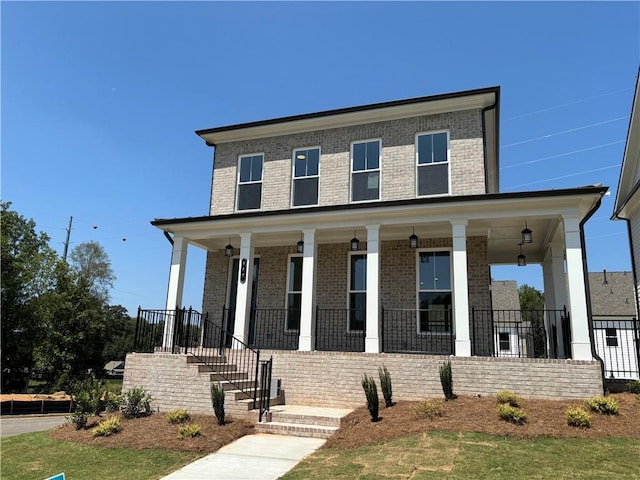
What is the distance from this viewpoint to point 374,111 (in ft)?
42.5

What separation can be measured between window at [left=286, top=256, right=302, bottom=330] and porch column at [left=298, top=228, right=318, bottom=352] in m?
2.01

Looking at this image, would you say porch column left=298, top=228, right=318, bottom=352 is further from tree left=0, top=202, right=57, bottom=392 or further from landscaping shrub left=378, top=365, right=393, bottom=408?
tree left=0, top=202, right=57, bottom=392

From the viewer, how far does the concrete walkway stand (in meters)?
5.96

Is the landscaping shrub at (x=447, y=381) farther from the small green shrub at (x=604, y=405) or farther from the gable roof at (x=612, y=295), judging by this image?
the gable roof at (x=612, y=295)

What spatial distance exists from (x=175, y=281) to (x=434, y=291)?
7.28 meters

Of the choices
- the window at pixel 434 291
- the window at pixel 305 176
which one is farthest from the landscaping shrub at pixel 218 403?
the window at pixel 305 176

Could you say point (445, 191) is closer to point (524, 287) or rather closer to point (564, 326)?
point (564, 326)

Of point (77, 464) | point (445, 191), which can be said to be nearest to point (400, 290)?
point (445, 191)

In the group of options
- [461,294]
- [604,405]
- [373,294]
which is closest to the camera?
[604,405]

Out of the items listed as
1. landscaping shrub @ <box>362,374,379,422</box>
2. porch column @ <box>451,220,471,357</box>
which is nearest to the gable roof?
porch column @ <box>451,220,471,357</box>

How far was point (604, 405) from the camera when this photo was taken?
7.54 meters

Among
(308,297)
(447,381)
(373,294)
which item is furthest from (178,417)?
(447,381)

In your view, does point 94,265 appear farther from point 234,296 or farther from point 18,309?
point 234,296

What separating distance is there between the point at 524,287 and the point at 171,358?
64.4m
